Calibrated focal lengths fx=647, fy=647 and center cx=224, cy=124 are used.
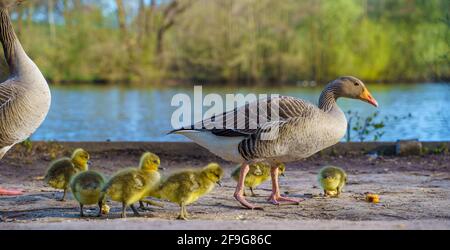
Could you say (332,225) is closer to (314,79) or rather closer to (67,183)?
(67,183)

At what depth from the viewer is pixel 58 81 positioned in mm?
40438

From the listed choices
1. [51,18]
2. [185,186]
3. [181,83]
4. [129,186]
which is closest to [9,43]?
[129,186]

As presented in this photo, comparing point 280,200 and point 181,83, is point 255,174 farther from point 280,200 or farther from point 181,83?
point 181,83

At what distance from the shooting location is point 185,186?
541 cm

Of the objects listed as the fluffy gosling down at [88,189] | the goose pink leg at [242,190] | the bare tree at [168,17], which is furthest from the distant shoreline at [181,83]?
the fluffy gosling down at [88,189]

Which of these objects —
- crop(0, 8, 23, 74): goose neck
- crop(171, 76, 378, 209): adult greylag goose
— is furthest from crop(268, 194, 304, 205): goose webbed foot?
crop(0, 8, 23, 74): goose neck

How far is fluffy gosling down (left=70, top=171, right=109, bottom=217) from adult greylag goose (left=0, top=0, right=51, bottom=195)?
3.40ft

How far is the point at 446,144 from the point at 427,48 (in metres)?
30.0

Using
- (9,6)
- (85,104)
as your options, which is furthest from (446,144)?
(85,104)

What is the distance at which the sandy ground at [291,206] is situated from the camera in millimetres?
4887

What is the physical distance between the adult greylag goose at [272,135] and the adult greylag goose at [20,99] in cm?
137

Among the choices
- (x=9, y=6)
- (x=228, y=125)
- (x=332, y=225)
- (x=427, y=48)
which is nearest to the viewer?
(x=332, y=225)

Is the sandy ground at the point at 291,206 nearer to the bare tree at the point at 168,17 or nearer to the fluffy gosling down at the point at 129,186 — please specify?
the fluffy gosling down at the point at 129,186

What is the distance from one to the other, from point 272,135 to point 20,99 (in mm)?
2443
